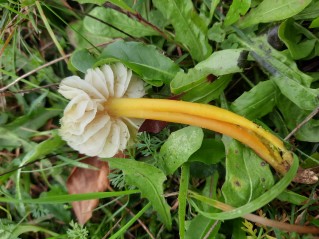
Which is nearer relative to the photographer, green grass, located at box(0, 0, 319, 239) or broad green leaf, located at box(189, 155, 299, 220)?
broad green leaf, located at box(189, 155, 299, 220)

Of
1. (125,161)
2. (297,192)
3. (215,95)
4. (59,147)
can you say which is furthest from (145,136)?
(297,192)

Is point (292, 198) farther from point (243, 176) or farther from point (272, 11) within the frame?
point (272, 11)

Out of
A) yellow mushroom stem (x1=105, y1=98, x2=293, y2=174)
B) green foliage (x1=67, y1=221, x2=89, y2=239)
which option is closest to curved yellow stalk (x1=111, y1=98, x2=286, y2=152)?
yellow mushroom stem (x1=105, y1=98, x2=293, y2=174)

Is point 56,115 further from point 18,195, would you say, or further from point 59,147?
point 18,195

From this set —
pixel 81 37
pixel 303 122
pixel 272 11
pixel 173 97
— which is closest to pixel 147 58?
pixel 173 97

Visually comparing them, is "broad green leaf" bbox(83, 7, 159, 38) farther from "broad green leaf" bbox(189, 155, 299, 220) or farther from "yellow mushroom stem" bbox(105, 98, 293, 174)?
"broad green leaf" bbox(189, 155, 299, 220)

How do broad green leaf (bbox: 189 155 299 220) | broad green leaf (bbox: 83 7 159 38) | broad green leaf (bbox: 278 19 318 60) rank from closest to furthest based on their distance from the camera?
broad green leaf (bbox: 189 155 299 220) → broad green leaf (bbox: 278 19 318 60) → broad green leaf (bbox: 83 7 159 38)

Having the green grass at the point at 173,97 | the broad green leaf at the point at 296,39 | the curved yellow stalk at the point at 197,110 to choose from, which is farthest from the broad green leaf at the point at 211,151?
the broad green leaf at the point at 296,39

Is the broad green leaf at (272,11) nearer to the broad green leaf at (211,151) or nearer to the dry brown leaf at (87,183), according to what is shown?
the broad green leaf at (211,151)
